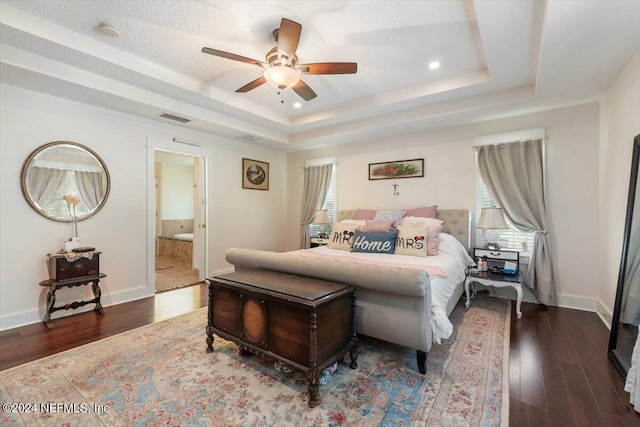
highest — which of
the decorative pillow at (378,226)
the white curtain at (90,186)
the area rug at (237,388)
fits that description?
the white curtain at (90,186)

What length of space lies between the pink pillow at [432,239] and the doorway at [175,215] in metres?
3.61

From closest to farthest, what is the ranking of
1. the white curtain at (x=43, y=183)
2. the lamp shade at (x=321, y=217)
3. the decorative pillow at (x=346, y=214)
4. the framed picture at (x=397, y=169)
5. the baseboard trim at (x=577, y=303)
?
the white curtain at (x=43, y=183), the baseboard trim at (x=577, y=303), the framed picture at (x=397, y=169), the decorative pillow at (x=346, y=214), the lamp shade at (x=321, y=217)

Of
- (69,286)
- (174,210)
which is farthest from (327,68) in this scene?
(174,210)

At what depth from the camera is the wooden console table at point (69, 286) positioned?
3.06m

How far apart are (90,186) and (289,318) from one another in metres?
3.32

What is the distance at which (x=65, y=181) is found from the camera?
3.38m

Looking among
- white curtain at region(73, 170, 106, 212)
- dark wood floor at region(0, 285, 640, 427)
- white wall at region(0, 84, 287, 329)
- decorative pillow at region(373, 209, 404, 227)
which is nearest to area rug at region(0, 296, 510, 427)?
dark wood floor at region(0, 285, 640, 427)

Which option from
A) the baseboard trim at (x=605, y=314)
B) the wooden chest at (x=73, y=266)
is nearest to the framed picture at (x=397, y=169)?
the baseboard trim at (x=605, y=314)

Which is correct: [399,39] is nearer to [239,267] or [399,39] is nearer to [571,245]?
[239,267]

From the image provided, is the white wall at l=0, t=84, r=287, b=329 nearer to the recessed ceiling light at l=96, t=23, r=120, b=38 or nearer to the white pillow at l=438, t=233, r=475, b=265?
the recessed ceiling light at l=96, t=23, r=120, b=38

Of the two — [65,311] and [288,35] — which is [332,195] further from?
[65,311]

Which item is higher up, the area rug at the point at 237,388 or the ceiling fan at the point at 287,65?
the ceiling fan at the point at 287,65

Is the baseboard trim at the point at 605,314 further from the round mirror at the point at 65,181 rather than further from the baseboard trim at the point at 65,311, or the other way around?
the round mirror at the point at 65,181

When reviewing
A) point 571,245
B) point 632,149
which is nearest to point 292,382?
point 632,149
